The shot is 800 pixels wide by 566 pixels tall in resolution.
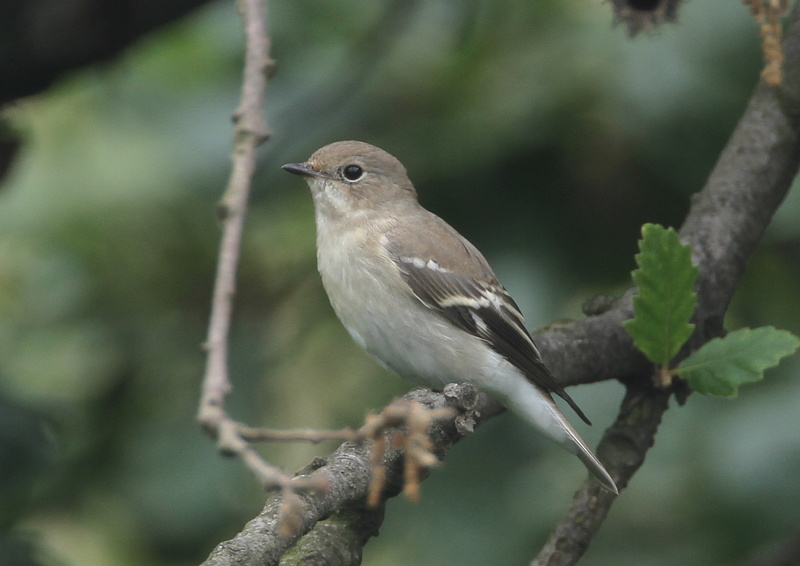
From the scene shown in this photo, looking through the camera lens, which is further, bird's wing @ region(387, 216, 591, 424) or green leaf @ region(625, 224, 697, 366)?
bird's wing @ region(387, 216, 591, 424)

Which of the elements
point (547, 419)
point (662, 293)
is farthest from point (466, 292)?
point (662, 293)

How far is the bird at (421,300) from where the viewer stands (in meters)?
3.71

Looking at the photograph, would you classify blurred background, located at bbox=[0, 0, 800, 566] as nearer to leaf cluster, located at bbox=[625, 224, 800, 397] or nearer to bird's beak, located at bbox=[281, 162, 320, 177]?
bird's beak, located at bbox=[281, 162, 320, 177]

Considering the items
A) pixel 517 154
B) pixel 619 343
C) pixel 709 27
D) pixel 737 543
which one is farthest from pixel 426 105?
pixel 737 543

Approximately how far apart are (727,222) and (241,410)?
2.10 meters

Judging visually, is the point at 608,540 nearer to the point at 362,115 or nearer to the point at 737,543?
the point at 737,543

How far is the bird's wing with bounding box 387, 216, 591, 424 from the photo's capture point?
3.83 meters

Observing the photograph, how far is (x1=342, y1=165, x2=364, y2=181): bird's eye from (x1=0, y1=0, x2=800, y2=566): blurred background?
155 millimetres

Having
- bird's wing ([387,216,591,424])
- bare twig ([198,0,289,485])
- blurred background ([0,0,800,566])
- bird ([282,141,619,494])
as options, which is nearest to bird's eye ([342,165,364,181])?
bird ([282,141,619,494])

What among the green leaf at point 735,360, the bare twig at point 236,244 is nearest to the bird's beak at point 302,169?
the green leaf at point 735,360

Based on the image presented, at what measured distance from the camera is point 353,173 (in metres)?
4.40

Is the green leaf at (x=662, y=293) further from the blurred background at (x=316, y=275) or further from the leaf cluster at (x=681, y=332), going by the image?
the blurred background at (x=316, y=275)

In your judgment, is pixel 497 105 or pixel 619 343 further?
pixel 497 105

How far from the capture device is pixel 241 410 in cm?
396
